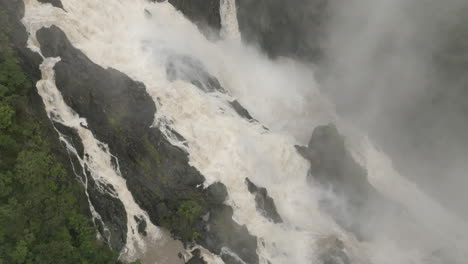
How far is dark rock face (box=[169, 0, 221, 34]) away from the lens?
3269 cm

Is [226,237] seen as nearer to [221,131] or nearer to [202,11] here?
[221,131]

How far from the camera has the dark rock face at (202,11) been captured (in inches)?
1287

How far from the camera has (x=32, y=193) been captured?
22.0 m

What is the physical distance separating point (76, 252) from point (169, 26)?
17.9 m

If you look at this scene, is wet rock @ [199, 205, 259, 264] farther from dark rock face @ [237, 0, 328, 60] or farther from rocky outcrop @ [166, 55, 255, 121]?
dark rock face @ [237, 0, 328, 60]

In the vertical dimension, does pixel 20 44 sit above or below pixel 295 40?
below

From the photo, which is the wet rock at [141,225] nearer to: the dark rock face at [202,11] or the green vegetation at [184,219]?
the green vegetation at [184,219]

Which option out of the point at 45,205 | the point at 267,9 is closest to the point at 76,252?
the point at 45,205

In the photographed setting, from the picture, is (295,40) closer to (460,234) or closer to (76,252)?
(460,234)

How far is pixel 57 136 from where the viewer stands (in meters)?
24.8

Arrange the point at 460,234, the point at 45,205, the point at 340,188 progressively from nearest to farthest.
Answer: the point at 45,205
the point at 340,188
the point at 460,234

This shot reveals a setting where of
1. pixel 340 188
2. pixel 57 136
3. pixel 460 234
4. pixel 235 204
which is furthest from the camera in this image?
pixel 460 234

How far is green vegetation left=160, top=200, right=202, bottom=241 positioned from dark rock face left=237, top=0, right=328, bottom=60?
17731mm

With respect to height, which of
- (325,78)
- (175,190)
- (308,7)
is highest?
(308,7)
